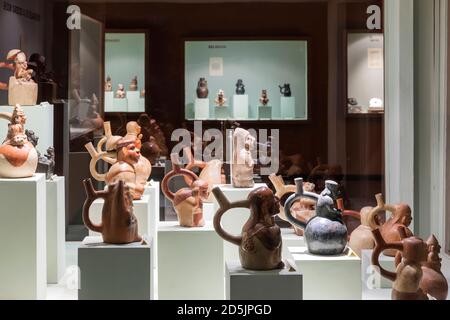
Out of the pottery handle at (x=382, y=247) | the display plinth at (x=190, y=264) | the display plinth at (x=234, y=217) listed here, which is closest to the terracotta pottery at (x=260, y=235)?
the pottery handle at (x=382, y=247)

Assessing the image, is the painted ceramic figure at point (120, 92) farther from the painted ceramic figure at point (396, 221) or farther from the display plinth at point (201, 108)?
the painted ceramic figure at point (396, 221)

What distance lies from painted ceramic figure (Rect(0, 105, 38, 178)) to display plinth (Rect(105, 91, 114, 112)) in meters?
1.25

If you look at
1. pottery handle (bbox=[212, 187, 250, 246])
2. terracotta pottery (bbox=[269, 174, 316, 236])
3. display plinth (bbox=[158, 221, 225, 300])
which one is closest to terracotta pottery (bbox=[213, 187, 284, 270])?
pottery handle (bbox=[212, 187, 250, 246])

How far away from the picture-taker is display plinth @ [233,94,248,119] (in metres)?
Answer: 5.00

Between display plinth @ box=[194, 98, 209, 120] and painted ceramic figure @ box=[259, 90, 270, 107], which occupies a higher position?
painted ceramic figure @ box=[259, 90, 270, 107]

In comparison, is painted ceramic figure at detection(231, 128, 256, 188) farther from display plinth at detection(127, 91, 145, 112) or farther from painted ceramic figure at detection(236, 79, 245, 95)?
display plinth at detection(127, 91, 145, 112)

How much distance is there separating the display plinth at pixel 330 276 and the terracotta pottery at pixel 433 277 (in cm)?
28

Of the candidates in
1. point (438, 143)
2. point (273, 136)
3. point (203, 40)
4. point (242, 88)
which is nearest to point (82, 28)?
point (203, 40)

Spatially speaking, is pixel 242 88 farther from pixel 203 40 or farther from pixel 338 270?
pixel 338 270

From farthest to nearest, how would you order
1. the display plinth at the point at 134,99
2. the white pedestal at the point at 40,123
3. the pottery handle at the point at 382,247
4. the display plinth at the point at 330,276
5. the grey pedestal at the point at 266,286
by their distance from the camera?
1. the display plinth at the point at 134,99
2. the white pedestal at the point at 40,123
3. the display plinth at the point at 330,276
4. the pottery handle at the point at 382,247
5. the grey pedestal at the point at 266,286

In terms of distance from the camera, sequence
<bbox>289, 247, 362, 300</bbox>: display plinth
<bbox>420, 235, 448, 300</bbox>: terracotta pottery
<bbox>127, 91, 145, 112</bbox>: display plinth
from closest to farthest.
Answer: <bbox>420, 235, 448, 300</bbox>: terracotta pottery < <bbox>289, 247, 362, 300</bbox>: display plinth < <bbox>127, 91, 145, 112</bbox>: display plinth

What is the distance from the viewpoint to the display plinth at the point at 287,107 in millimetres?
4963

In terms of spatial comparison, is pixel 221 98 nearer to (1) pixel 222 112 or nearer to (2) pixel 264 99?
(1) pixel 222 112

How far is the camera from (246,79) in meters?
4.94
